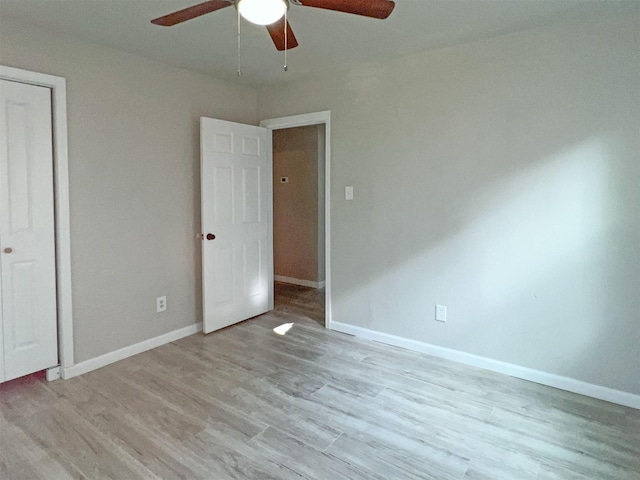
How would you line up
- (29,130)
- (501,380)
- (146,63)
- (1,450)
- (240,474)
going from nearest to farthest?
(240,474) → (1,450) → (29,130) → (501,380) → (146,63)

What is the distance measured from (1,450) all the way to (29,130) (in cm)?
186

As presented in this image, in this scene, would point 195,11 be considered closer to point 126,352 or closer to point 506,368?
point 126,352

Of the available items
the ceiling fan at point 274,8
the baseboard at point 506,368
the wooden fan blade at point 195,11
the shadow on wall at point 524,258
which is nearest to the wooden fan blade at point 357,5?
the ceiling fan at point 274,8

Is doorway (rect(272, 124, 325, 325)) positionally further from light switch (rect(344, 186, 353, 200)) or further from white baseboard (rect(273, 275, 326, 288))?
light switch (rect(344, 186, 353, 200))

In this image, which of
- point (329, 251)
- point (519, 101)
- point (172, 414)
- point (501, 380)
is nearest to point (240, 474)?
point (172, 414)

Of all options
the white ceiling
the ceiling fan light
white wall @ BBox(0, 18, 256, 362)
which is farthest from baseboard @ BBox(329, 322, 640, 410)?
the ceiling fan light

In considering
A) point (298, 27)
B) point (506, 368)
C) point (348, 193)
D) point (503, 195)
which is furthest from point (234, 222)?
point (506, 368)

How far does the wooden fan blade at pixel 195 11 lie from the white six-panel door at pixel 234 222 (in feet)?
4.65

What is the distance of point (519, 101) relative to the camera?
2637mm

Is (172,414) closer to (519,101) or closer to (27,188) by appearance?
(27,188)

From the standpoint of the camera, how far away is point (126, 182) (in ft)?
9.91

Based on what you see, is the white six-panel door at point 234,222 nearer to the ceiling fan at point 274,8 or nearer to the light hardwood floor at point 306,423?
the light hardwood floor at point 306,423

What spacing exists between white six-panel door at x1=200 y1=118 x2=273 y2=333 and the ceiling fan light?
6.14 ft

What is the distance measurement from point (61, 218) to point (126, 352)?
1142 mm
